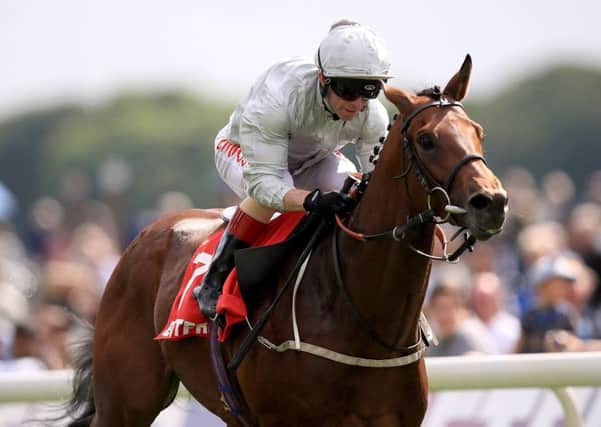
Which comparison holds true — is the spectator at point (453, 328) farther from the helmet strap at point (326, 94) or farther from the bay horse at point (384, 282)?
the helmet strap at point (326, 94)

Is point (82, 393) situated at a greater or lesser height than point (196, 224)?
lesser

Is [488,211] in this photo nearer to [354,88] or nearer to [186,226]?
[354,88]

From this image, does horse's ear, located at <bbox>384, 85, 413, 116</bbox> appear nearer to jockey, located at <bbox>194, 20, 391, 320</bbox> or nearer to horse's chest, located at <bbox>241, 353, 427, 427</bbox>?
jockey, located at <bbox>194, 20, 391, 320</bbox>

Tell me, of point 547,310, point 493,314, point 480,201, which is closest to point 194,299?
point 480,201

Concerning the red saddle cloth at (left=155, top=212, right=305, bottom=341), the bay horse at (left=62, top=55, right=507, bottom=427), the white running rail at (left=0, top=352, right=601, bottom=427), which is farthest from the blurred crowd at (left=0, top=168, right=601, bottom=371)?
the red saddle cloth at (left=155, top=212, right=305, bottom=341)

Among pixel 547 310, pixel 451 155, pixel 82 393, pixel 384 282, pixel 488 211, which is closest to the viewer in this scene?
pixel 488 211

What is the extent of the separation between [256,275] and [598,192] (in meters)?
8.09

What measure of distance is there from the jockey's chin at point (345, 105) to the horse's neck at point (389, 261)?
36cm

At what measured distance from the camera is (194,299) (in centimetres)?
640

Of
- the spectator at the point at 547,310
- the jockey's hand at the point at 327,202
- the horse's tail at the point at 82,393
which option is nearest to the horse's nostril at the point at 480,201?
the jockey's hand at the point at 327,202

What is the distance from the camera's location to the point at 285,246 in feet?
19.8

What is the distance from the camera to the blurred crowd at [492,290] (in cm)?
889

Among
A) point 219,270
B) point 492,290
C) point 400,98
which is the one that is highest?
point 400,98

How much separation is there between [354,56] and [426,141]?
617 millimetres
